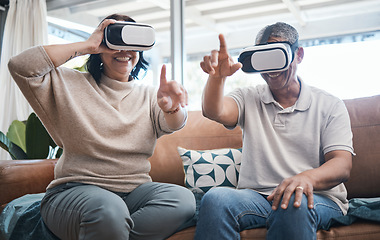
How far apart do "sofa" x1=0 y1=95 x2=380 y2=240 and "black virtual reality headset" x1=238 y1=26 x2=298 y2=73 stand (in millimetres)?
515

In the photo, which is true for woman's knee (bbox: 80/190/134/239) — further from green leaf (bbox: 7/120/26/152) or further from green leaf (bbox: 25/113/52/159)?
green leaf (bbox: 7/120/26/152)

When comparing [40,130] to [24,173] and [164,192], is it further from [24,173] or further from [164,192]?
[164,192]

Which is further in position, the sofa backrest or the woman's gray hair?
the sofa backrest

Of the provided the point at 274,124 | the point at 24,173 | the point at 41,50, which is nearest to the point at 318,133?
the point at 274,124

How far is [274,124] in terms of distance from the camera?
4.38 ft

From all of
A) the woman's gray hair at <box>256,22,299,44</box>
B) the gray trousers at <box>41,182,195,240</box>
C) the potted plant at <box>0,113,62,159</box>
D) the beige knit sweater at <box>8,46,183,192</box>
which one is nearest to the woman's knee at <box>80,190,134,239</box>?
the gray trousers at <box>41,182,195,240</box>

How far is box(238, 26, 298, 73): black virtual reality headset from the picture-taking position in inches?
47.4

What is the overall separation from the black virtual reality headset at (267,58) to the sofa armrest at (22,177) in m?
0.98

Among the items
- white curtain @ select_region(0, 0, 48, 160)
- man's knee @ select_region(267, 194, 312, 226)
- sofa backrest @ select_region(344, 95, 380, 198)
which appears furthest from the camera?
white curtain @ select_region(0, 0, 48, 160)

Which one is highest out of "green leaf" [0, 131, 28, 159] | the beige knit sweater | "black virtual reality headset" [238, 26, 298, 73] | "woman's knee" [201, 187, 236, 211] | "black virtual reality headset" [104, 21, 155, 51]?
"black virtual reality headset" [104, 21, 155, 51]

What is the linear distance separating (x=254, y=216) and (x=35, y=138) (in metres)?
1.52

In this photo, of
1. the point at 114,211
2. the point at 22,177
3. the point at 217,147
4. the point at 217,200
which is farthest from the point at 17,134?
the point at 217,200

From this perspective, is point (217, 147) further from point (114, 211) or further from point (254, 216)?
point (114, 211)

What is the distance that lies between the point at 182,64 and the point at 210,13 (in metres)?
0.52
